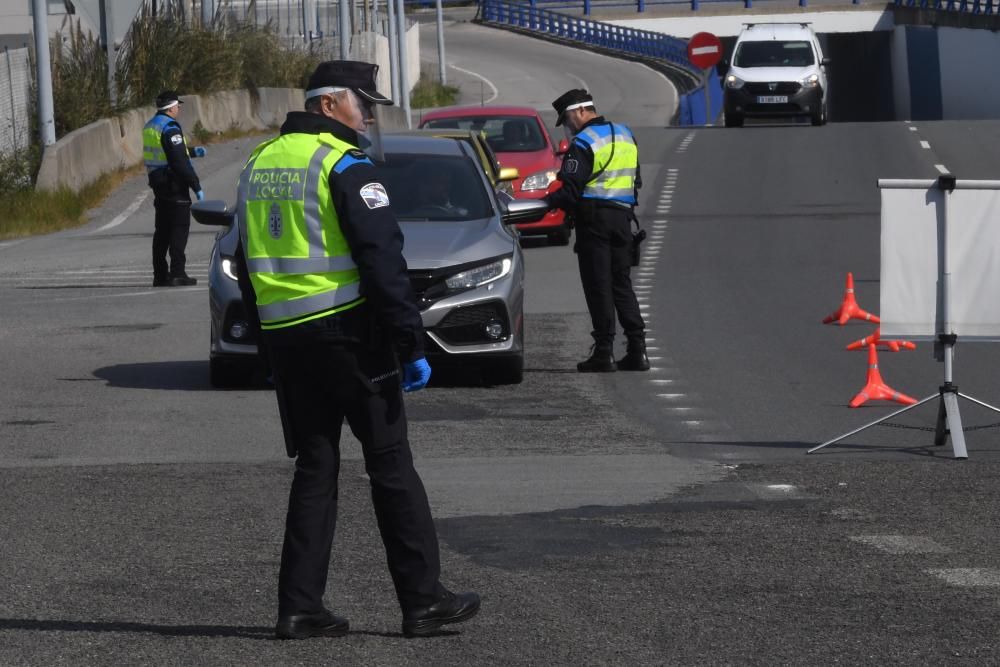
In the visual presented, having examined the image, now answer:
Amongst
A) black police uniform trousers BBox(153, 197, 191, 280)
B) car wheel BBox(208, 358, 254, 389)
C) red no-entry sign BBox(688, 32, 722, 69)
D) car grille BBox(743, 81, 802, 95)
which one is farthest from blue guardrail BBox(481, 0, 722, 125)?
car wheel BBox(208, 358, 254, 389)

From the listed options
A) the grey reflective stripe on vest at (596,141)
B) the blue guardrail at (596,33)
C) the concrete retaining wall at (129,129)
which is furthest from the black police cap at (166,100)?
the blue guardrail at (596,33)

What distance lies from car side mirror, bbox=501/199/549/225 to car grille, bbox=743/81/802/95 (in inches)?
1062

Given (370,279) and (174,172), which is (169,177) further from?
(370,279)

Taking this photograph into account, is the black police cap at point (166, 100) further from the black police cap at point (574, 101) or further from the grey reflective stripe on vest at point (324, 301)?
the grey reflective stripe on vest at point (324, 301)

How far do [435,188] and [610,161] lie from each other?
1358 millimetres

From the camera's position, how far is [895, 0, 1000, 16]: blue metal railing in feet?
188

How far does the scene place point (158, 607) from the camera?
602cm

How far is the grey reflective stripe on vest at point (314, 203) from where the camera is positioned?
5.53m

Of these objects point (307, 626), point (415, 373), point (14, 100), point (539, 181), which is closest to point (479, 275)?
point (415, 373)

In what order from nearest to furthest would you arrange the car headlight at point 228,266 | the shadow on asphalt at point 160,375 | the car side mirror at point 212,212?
the car side mirror at point 212,212
the car headlight at point 228,266
the shadow on asphalt at point 160,375

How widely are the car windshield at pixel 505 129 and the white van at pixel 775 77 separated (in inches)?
651

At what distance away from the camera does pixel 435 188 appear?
13.2m

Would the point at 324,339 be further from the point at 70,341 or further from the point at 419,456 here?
the point at 70,341

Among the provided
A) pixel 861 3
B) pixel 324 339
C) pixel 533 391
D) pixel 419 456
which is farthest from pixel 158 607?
pixel 861 3
